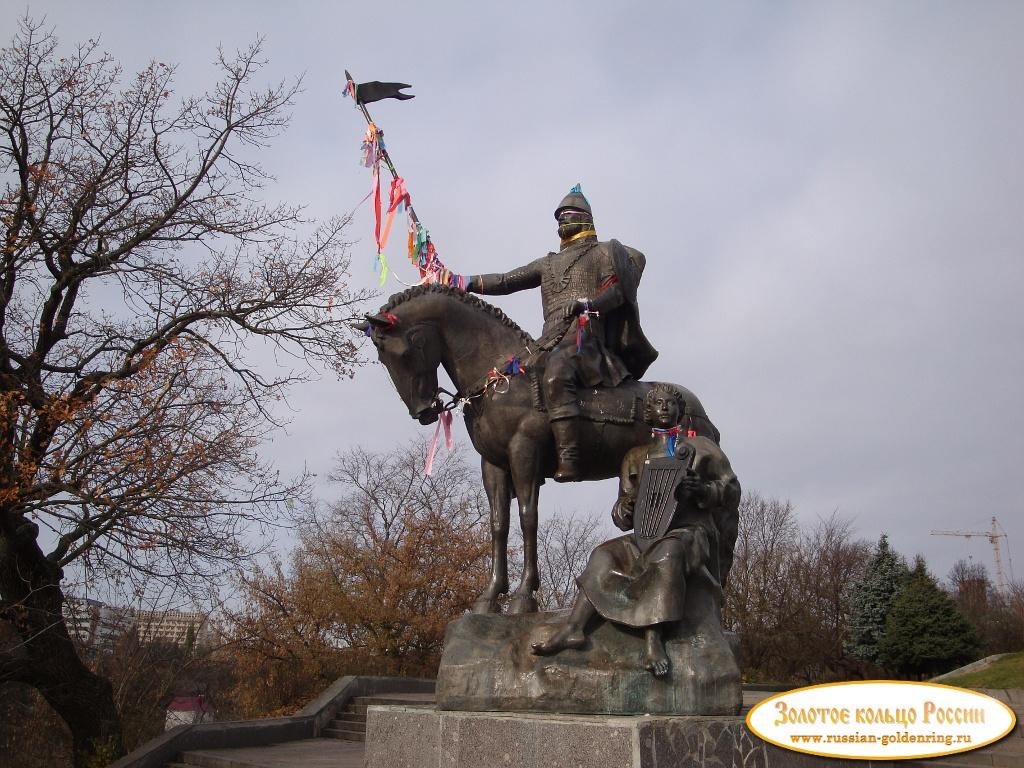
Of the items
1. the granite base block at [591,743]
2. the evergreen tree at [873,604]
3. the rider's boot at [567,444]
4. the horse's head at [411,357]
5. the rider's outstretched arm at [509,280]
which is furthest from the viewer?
the evergreen tree at [873,604]

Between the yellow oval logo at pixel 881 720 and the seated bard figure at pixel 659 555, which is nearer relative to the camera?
the yellow oval logo at pixel 881 720

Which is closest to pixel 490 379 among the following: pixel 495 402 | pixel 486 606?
pixel 495 402

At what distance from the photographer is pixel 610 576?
15.1ft

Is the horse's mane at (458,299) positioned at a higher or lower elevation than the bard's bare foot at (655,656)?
higher

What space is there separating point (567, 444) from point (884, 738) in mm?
2300

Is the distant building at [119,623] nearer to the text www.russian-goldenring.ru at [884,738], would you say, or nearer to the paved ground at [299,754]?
the paved ground at [299,754]

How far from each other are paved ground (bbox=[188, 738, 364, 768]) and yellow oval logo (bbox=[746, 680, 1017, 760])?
22.0ft

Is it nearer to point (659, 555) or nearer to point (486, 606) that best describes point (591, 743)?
point (659, 555)

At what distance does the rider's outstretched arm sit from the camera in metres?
6.16

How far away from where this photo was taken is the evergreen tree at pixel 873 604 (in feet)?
88.7

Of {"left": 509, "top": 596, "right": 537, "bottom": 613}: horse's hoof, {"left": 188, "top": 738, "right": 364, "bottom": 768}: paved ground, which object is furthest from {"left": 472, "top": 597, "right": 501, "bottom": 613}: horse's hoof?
{"left": 188, "top": 738, "right": 364, "bottom": 768}: paved ground

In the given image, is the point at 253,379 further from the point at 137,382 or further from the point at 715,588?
the point at 715,588

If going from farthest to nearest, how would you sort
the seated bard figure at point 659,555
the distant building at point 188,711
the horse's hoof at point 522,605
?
the distant building at point 188,711
the horse's hoof at point 522,605
the seated bard figure at point 659,555

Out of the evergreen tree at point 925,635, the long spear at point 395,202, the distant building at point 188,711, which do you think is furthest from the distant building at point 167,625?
the evergreen tree at point 925,635
